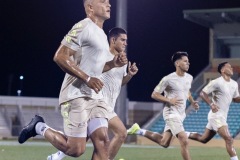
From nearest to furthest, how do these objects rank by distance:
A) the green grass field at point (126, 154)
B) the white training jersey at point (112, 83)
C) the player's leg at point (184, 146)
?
1. the white training jersey at point (112, 83)
2. the player's leg at point (184, 146)
3. the green grass field at point (126, 154)

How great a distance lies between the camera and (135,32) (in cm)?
4609

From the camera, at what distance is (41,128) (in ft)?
28.9

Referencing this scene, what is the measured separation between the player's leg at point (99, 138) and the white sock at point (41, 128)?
3.48 feet

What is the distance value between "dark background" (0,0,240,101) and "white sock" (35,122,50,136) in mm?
31339

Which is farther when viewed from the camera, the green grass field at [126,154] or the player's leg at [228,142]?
the green grass field at [126,154]

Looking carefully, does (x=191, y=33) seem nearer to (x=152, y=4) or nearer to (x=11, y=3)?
(x=152, y=4)

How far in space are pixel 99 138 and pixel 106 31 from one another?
37389mm

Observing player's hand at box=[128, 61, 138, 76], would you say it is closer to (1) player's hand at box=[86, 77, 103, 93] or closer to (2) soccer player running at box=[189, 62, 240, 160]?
(1) player's hand at box=[86, 77, 103, 93]

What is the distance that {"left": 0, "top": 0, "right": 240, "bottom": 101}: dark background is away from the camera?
44781 millimetres

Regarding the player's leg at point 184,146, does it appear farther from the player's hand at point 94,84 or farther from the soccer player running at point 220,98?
the player's hand at point 94,84

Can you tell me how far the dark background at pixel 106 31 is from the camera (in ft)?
147

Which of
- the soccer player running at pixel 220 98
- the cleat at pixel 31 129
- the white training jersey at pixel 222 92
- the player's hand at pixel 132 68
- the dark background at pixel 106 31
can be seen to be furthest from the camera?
the dark background at pixel 106 31

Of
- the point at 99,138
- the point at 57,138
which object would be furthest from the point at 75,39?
the point at 57,138

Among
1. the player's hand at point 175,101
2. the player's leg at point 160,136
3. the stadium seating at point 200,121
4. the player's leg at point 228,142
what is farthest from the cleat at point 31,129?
the stadium seating at point 200,121
